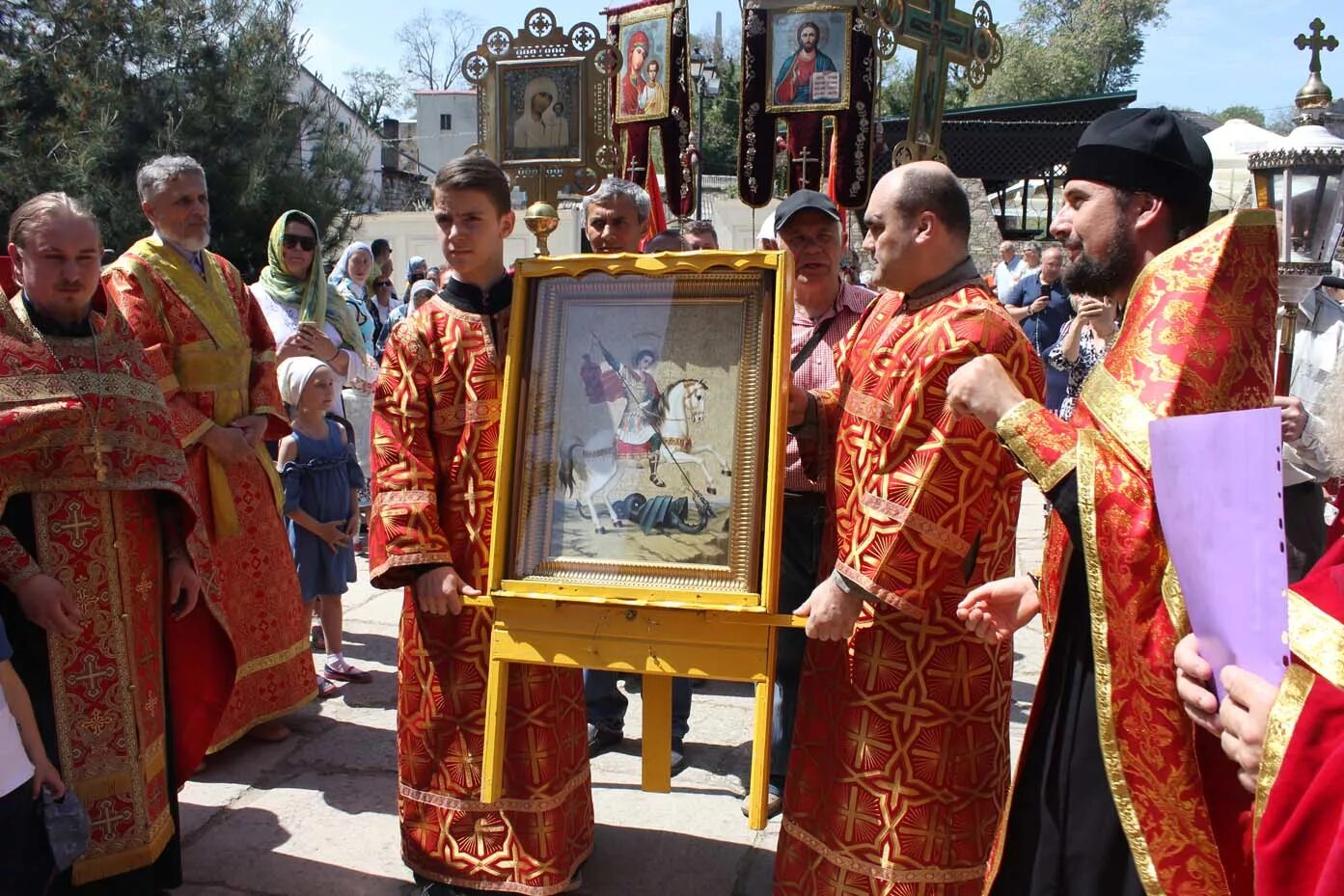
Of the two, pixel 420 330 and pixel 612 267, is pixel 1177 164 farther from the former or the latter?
pixel 420 330

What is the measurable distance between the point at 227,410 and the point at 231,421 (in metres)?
0.05

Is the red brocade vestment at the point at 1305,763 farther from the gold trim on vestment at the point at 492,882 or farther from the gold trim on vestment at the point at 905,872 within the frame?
the gold trim on vestment at the point at 492,882

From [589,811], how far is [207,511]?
6.43ft

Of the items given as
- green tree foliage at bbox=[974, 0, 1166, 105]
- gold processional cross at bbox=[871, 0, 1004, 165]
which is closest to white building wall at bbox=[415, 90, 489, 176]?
green tree foliage at bbox=[974, 0, 1166, 105]

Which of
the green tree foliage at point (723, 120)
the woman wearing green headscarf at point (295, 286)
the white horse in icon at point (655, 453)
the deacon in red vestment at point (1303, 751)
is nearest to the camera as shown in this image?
the deacon in red vestment at point (1303, 751)

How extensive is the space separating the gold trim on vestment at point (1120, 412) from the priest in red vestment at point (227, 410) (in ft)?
10.5

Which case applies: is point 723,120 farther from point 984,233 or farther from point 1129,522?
point 1129,522

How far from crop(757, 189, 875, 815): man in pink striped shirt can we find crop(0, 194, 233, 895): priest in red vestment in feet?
6.27

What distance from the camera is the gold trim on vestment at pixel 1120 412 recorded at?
186cm

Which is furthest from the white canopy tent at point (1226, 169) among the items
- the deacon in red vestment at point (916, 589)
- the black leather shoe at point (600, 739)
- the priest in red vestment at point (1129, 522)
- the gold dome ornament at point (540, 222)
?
the priest in red vestment at point (1129, 522)

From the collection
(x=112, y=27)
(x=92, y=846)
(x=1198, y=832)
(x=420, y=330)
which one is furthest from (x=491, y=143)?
(x=112, y=27)

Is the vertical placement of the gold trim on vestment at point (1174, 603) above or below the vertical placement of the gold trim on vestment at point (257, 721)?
above

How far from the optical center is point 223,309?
4.17m

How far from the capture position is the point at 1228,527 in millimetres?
1468
